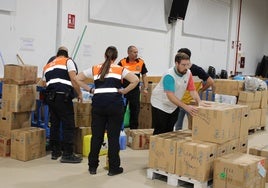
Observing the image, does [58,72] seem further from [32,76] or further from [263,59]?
[263,59]

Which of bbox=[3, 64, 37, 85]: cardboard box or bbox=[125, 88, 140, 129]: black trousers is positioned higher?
bbox=[3, 64, 37, 85]: cardboard box

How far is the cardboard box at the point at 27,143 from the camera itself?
4.71 m

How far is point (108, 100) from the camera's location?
13.3 feet

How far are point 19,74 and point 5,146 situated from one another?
918 mm

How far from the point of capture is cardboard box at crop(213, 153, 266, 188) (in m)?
3.69

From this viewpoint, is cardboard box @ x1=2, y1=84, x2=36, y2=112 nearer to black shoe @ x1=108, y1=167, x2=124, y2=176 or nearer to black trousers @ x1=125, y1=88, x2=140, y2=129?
black shoe @ x1=108, y1=167, x2=124, y2=176

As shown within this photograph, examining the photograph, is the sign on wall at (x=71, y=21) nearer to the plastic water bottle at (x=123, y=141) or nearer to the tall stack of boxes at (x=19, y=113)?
the tall stack of boxes at (x=19, y=113)

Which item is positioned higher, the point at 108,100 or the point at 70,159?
the point at 108,100

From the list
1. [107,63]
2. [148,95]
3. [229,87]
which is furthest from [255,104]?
[107,63]

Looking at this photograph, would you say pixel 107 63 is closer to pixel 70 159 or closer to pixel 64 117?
pixel 64 117

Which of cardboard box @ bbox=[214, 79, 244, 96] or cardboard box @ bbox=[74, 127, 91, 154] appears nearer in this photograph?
cardboard box @ bbox=[74, 127, 91, 154]

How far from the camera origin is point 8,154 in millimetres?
4922

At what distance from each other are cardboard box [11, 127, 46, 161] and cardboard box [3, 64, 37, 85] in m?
0.61

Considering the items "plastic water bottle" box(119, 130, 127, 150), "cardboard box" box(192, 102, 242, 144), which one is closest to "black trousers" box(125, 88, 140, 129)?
"plastic water bottle" box(119, 130, 127, 150)
